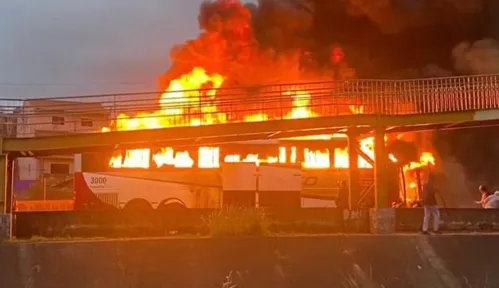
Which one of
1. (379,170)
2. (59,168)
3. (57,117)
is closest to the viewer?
(379,170)

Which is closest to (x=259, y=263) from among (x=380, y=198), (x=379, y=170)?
(x=380, y=198)

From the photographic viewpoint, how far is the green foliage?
1452 cm

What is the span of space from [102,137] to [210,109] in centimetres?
527

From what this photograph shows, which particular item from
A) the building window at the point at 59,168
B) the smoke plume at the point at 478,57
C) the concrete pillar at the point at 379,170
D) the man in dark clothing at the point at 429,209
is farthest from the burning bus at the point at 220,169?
the building window at the point at 59,168

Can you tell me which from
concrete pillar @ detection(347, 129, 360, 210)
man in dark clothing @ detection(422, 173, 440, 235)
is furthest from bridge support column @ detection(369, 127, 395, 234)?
man in dark clothing @ detection(422, 173, 440, 235)

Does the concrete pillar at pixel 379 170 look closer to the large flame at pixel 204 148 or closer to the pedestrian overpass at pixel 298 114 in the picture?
the pedestrian overpass at pixel 298 114

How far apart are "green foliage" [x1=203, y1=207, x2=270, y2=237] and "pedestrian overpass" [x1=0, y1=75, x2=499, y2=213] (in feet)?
7.91

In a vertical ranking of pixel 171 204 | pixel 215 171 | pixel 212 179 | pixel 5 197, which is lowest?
pixel 171 204

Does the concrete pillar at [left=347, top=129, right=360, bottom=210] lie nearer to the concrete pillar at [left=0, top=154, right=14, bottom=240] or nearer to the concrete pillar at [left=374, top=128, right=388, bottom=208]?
the concrete pillar at [left=374, top=128, right=388, bottom=208]

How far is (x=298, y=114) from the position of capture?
1981 centimetres

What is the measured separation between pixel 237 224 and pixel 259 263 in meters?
1.28

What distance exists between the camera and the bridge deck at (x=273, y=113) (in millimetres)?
15852

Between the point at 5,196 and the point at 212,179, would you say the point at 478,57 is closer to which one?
the point at 212,179

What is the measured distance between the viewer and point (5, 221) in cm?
1448
